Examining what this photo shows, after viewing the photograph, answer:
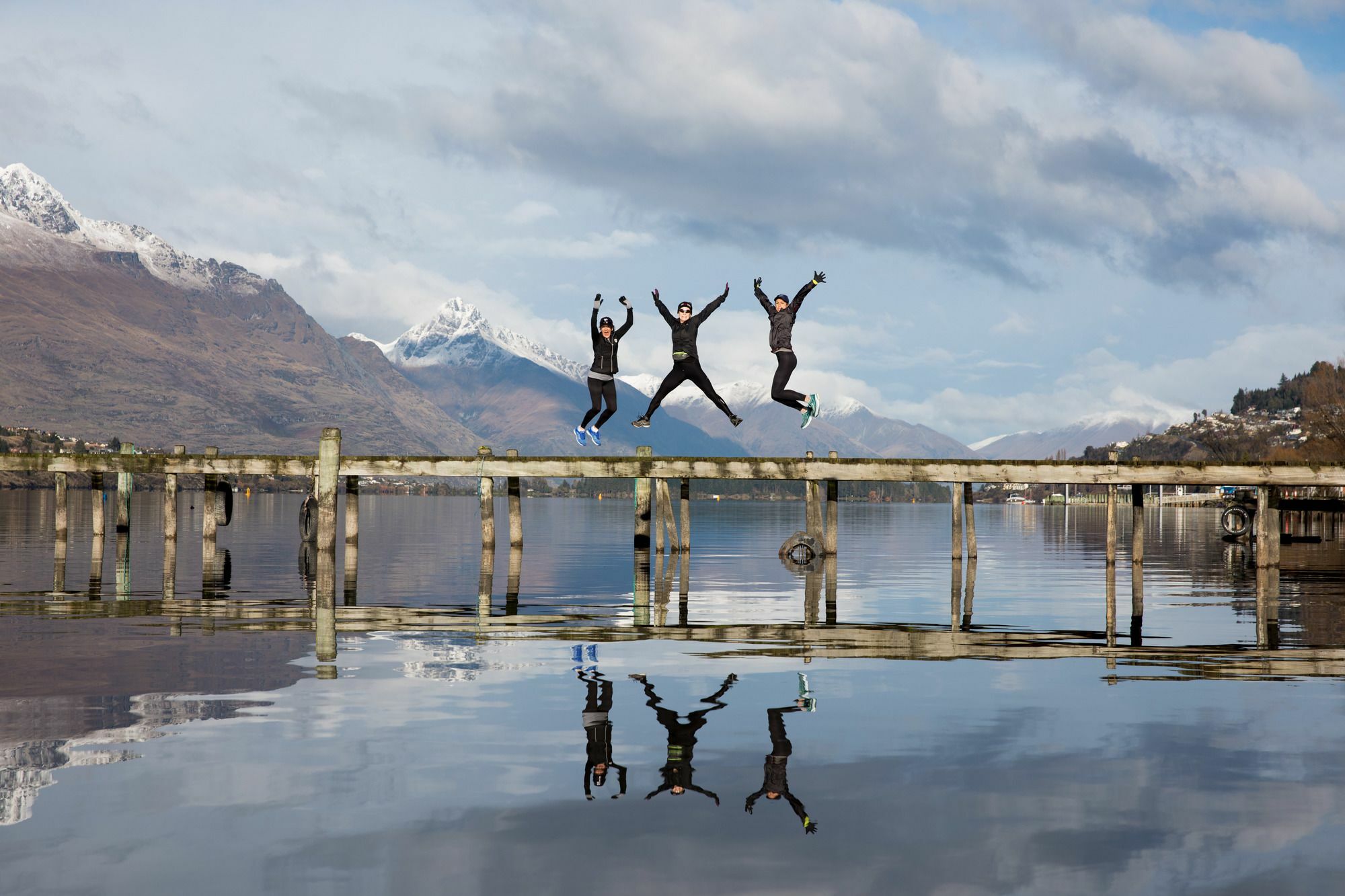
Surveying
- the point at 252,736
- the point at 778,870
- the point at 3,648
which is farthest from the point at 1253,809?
the point at 3,648

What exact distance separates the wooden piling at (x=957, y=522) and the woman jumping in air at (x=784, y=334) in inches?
208

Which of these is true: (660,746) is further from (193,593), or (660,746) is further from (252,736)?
(193,593)

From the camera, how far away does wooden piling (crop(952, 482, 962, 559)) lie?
1164 inches

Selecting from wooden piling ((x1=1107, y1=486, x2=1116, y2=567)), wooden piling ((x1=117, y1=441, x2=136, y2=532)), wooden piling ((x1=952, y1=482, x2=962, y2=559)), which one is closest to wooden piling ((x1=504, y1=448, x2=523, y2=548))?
wooden piling ((x1=952, y1=482, x2=962, y2=559))

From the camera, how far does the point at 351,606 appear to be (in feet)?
A: 77.0

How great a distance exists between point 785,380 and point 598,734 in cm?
1556

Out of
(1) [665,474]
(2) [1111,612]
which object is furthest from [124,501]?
(2) [1111,612]

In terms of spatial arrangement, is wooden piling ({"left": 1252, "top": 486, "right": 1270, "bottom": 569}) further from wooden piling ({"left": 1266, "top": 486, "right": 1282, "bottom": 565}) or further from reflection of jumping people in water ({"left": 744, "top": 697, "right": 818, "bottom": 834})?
reflection of jumping people in water ({"left": 744, "top": 697, "right": 818, "bottom": 834})

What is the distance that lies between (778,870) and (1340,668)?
39.8ft

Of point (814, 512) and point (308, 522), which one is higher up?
point (814, 512)

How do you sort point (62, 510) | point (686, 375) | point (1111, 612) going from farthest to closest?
point (62, 510)
point (686, 375)
point (1111, 612)

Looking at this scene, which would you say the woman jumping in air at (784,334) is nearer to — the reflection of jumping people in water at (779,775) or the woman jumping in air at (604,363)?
the woman jumping in air at (604,363)

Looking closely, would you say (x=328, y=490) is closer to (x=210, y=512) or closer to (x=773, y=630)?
(x=210, y=512)

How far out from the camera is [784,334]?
82.6 ft
